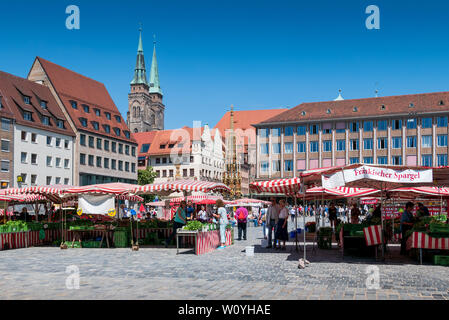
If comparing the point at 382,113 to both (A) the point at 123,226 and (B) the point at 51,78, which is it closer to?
(B) the point at 51,78

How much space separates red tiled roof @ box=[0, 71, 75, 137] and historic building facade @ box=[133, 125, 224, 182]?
32.5 meters

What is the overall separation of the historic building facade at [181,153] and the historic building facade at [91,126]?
1800 cm

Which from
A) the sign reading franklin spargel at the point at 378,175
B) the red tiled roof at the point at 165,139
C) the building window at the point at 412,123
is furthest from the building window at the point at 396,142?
the sign reading franklin spargel at the point at 378,175

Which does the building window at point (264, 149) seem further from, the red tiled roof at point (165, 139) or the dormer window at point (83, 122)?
the dormer window at point (83, 122)

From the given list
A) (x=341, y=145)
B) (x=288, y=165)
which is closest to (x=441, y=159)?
(x=341, y=145)

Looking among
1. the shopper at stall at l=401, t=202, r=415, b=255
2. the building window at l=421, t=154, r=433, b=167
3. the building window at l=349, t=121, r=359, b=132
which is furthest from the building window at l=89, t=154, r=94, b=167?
the shopper at stall at l=401, t=202, r=415, b=255

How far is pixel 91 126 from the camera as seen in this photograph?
236 feet

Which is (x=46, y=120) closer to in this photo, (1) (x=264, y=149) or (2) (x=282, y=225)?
(1) (x=264, y=149)

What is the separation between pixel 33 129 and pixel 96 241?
45.1m

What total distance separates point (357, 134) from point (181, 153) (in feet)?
118

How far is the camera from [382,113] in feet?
244
